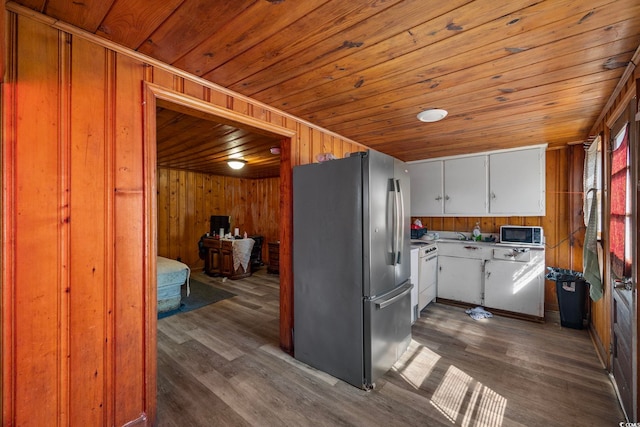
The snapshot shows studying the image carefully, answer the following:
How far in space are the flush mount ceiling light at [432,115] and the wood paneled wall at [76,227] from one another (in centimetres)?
187

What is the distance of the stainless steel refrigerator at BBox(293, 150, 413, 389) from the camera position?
1955 millimetres

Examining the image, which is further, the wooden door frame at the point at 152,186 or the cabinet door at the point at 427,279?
the cabinet door at the point at 427,279

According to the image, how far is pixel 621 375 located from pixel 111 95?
3623mm

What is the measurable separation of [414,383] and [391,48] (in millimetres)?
2368

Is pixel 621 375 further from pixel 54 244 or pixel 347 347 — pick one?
pixel 54 244

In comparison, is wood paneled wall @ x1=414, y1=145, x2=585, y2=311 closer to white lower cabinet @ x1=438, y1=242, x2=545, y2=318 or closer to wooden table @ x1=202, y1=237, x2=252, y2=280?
white lower cabinet @ x1=438, y1=242, x2=545, y2=318

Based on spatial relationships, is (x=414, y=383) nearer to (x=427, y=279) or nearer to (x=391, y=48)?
(x=427, y=279)

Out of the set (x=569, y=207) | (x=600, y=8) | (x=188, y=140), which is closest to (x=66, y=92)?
(x=188, y=140)

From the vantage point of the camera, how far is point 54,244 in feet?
4.03

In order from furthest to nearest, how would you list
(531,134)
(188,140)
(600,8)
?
(188,140) < (531,134) < (600,8)

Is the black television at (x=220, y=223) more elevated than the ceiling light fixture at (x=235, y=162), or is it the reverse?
the ceiling light fixture at (x=235, y=162)

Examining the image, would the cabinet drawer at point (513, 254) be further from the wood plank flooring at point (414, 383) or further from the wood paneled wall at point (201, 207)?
the wood paneled wall at point (201, 207)

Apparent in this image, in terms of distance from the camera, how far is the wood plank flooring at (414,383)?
1705 mm

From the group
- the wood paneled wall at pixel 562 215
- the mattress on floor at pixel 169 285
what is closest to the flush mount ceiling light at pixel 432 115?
the wood paneled wall at pixel 562 215
